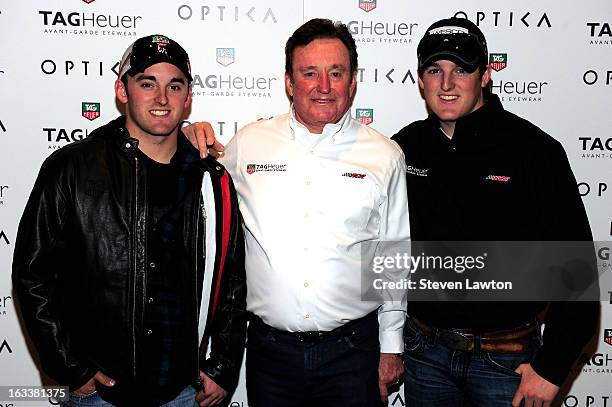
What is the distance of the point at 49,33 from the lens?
2.82m

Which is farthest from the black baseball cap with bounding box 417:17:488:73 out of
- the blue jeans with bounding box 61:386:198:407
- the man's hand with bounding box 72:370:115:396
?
the man's hand with bounding box 72:370:115:396

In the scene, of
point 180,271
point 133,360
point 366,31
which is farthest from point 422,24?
point 133,360

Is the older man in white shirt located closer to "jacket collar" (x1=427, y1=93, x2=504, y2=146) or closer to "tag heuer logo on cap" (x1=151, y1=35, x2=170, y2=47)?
"jacket collar" (x1=427, y1=93, x2=504, y2=146)

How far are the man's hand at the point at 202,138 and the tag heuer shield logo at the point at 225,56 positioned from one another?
2.14ft

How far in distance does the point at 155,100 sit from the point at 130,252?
0.51m

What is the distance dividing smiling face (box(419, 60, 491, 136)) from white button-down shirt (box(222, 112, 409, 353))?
0.26 m

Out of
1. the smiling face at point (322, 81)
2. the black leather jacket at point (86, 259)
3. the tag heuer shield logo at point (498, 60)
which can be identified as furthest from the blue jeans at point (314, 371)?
the tag heuer shield logo at point (498, 60)

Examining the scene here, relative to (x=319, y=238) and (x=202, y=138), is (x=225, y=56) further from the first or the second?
(x=319, y=238)

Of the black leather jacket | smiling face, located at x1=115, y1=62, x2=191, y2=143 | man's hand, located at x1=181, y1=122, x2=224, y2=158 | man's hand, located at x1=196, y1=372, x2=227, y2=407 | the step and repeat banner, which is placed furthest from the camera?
the step and repeat banner

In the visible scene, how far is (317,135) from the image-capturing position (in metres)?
2.28

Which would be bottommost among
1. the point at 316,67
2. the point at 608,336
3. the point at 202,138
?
the point at 608,336

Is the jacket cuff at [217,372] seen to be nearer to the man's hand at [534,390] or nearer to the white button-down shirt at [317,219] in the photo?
the white button-down shirt at [317,219]

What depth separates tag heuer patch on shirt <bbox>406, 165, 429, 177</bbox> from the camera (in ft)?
7.38

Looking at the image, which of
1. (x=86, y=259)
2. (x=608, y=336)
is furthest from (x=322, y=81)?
(x=608, y=336)
